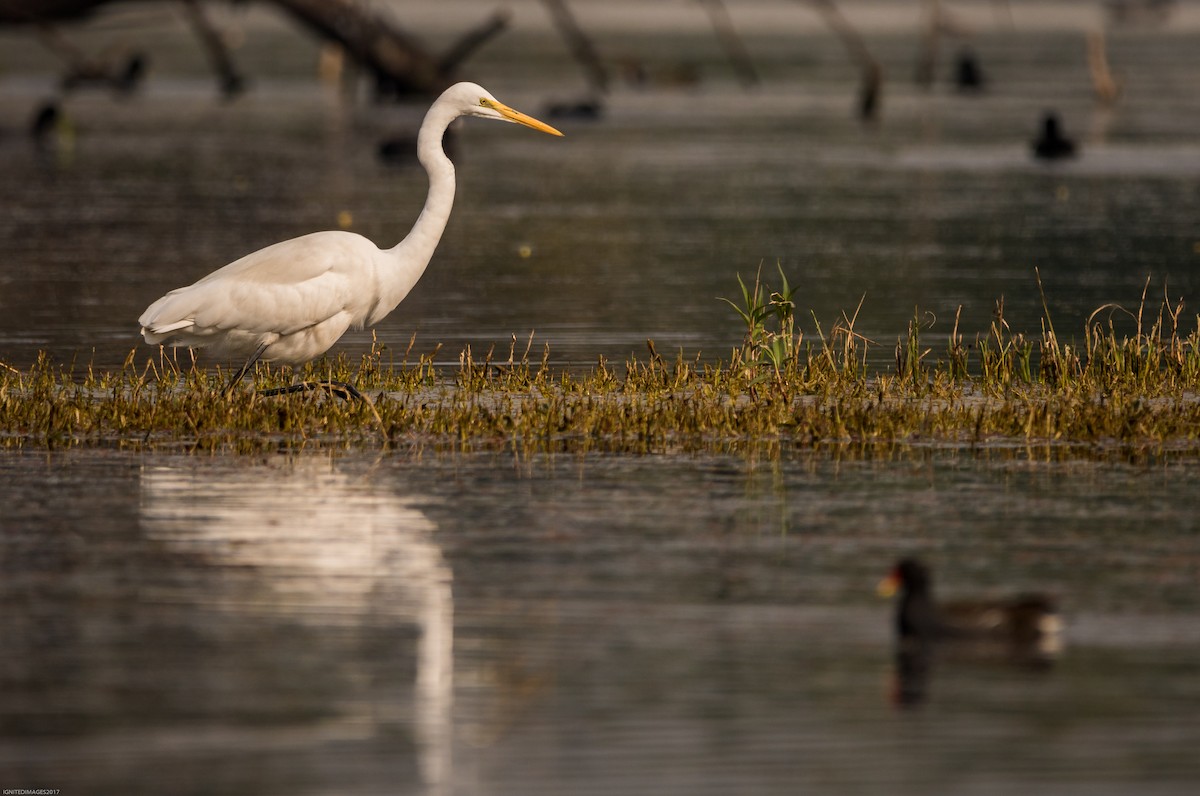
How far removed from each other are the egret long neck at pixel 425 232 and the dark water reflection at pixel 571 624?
1.84 m

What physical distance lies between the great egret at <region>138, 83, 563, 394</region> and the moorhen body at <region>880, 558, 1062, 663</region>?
5.58 m

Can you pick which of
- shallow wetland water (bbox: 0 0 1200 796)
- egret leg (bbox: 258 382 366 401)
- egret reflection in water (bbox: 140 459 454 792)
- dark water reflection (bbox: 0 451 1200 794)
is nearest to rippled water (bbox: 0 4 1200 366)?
shallow wetland water (bbox: 0 0 1200 796)

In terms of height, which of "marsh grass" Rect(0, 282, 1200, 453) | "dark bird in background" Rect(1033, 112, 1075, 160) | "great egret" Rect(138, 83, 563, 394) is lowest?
"marsh grass" Rect(0, 282, 1200, 453)

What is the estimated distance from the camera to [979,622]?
27.9ft

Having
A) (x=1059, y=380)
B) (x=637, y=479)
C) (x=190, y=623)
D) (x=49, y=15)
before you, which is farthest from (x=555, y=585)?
(x=49, y=15)

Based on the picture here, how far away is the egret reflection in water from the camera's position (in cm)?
777

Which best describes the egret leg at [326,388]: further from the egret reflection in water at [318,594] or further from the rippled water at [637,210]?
the rippled water at [637,210]

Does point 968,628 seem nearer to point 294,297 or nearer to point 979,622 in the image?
point 979,622

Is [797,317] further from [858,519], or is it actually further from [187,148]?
[187,148]

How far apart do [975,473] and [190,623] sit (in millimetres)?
4719

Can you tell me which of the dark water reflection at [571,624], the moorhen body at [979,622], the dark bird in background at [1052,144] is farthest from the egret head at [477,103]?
the dark bird in background at [1052,144]

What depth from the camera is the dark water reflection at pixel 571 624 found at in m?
7.28

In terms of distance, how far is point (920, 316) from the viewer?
65.9 feet

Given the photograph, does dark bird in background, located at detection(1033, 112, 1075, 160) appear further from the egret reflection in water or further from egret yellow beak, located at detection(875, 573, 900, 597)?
egret yellow beak, located at detection(875, 573, 900, 597)
